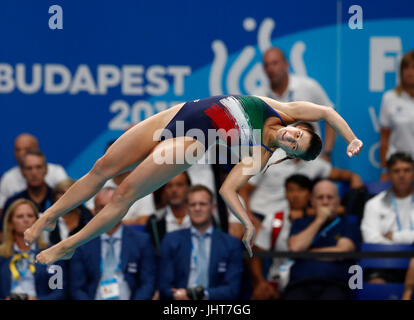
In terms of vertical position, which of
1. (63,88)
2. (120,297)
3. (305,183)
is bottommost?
(120,297)

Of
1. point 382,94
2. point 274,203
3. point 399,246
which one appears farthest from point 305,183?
point 382,94

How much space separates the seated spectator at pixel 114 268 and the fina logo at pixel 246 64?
246 centimetres

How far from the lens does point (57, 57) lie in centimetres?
1010

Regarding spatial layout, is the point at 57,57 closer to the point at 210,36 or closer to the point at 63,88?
the point at 63,88

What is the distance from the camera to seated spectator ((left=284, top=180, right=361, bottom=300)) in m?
8.45

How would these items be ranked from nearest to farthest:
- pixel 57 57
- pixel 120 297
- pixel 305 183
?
pixel 120 297
pixel 305 183
pixel 57 57

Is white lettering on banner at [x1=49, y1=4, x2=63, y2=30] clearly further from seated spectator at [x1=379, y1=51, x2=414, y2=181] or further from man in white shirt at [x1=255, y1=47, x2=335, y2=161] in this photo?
seated spectator at [x1=379, y1=51, x2=414, y2=181]

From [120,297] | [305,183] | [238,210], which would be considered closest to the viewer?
[238,210]

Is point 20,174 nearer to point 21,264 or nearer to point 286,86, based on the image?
point 21,264

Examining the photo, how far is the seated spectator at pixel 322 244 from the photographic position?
8.45 m

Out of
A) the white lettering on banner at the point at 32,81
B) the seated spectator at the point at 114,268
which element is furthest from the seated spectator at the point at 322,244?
the white lettering on banner at the point at 32,81

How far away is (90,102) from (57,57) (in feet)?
2.19

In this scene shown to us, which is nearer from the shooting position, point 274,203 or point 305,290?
point 305,290

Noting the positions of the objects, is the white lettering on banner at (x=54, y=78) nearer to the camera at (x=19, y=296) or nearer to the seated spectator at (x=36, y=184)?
the seated spectator at (x=36, y=184)
